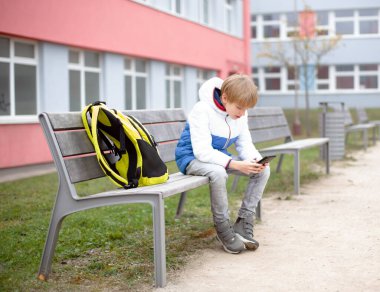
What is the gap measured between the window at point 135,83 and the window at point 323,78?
1915 centimetres

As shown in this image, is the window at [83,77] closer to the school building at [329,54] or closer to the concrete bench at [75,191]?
the concrete bench at [75,191]

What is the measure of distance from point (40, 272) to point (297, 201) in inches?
154

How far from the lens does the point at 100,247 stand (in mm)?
5469

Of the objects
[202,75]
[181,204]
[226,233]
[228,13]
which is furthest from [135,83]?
[226,233]

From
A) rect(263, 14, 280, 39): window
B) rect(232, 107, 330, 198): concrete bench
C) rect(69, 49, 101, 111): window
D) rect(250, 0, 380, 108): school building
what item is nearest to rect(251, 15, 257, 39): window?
rect(250, 0, 380, 108): school building

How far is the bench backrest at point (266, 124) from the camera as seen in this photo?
8.73 meters

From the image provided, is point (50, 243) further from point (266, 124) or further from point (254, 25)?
point (254, 25)

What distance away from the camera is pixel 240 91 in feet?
16.5

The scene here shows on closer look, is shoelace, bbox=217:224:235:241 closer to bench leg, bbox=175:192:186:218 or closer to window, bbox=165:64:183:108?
bench leg, bbox=175:192:186:218

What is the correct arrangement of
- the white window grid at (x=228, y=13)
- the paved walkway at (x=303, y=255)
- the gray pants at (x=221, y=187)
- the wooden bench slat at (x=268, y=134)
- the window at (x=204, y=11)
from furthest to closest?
the white window grid at (x=228, y=13), the window at (x=204, y=11), the wooden bench slat at (x=268, y=134), the gray pants at (x=221, y=187), the paved walkway at (x=303, y=255)

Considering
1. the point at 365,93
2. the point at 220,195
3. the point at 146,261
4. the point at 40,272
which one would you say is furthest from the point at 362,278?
the point at 365,93

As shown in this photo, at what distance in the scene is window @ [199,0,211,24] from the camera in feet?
79.3

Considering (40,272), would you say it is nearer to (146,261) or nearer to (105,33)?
(146,261)

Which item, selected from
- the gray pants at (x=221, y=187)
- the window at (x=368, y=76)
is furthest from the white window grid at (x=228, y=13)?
the gray pants at (x=221, y=187)
